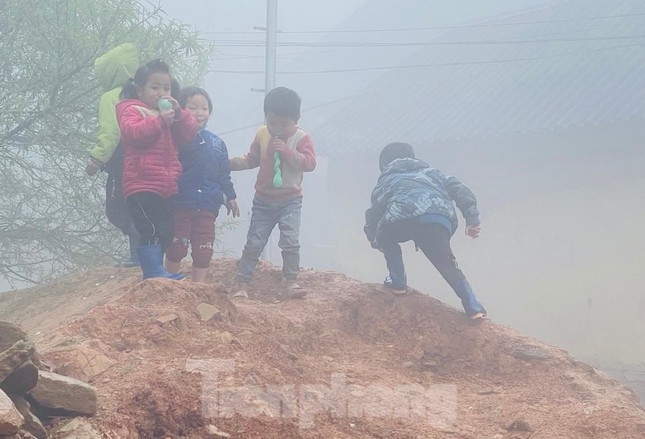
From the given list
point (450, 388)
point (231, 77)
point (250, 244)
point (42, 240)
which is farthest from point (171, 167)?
point (231, 77)

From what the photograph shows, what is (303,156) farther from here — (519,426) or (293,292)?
(519,426)

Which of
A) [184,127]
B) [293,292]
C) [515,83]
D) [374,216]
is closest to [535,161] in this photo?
[515,83]

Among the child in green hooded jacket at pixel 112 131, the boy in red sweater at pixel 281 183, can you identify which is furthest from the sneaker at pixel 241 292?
the child in green hooded jacket at pixel 112 131

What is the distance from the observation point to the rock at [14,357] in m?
2.10

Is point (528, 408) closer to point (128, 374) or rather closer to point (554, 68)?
point (128, 374)

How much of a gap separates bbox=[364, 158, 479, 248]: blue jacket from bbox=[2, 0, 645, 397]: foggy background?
3.30m

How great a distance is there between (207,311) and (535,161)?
9.52 meters

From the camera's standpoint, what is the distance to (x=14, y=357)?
84.0 inches

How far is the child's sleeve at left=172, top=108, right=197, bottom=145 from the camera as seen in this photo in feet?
13.7

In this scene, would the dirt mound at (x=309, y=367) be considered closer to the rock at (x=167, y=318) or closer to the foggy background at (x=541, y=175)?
the rock at (x=167, y=318)

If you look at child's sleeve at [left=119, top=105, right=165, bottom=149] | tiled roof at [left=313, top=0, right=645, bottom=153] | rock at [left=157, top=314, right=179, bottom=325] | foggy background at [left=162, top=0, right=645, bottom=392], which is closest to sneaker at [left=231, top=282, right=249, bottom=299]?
child's sleeve at [left=119, top=105, right=165, bottom=149]

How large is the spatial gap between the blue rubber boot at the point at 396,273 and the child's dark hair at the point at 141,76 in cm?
211

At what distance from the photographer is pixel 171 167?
4184mm

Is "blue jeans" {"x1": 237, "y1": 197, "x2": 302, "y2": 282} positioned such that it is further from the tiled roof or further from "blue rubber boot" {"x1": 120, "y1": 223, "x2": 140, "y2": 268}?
the tiled roof
